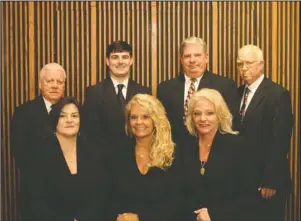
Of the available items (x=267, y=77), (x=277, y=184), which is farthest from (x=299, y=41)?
(x=277, y=184)

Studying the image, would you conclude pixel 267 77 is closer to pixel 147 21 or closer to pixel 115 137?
pixel 147 21

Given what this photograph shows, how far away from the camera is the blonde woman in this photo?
9.61 feet

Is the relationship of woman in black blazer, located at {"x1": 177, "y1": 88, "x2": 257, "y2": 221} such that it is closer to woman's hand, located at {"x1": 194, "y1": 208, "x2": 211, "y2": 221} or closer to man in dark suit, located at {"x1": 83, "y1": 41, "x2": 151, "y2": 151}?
woman's hand, located at {"x1": 194, "y1": 208, "x2": 211, "y2": 221}

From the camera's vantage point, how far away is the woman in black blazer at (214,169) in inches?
117

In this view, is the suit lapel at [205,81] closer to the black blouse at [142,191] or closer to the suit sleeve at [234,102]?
the suit sleeve at [234,102]

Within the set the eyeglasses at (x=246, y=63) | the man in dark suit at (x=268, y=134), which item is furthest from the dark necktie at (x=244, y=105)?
the eyeglasses at (x=246, y=63)

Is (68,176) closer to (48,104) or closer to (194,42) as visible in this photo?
(48,104)

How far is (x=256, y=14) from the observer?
364 centimetres

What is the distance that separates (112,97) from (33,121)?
20.8 inches

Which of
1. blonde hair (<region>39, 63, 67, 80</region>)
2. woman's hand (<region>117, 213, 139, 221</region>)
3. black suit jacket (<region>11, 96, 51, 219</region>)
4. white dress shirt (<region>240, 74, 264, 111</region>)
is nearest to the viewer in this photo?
woman's hand (<region>117, 213, 139, 221</region>)

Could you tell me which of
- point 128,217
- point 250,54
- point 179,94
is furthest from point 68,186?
point 250,54

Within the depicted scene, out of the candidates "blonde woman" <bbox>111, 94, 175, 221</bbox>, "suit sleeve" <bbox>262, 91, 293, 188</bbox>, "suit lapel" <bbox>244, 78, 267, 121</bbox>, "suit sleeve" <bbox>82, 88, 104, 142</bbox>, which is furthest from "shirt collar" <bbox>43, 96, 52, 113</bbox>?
"suit sleeve" <bbox>262, 91, 293, 188</bbox>

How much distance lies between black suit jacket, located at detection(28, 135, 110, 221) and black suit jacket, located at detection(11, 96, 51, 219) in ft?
0.38

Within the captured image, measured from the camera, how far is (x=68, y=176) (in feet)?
10.0
